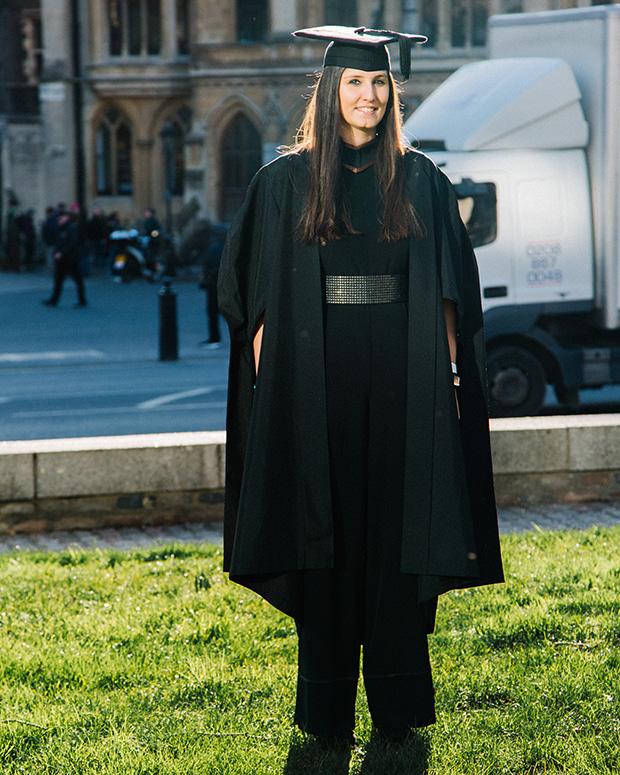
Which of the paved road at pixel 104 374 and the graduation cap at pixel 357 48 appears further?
the paved road at pixel 104 374

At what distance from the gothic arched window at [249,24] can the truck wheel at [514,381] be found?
31294 mm

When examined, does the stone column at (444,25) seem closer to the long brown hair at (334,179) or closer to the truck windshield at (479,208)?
the truck windshield at (479,208)

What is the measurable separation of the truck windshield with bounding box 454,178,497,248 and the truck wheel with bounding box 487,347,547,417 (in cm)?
101

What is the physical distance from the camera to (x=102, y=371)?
58.1 feet


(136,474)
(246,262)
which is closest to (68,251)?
(136,474)

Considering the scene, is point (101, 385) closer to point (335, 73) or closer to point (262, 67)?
point (335, 73)

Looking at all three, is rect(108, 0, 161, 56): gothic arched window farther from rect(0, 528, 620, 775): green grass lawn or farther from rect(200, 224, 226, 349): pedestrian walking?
rect(0, 528, 620, 775): green grass lawn

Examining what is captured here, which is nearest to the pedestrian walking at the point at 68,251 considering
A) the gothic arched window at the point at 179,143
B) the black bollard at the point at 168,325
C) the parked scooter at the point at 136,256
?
the black bollard at the point at 168,325

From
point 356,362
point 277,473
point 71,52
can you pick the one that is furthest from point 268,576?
point 71,52

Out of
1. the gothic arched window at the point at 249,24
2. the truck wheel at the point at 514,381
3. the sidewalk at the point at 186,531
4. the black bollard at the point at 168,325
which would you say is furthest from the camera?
the gothic arched window at the point at 249,24

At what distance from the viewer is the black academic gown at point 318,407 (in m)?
3.85

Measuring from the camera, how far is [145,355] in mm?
19453

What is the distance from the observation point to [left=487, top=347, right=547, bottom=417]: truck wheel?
12602 mm

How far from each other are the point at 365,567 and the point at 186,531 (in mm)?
3137
